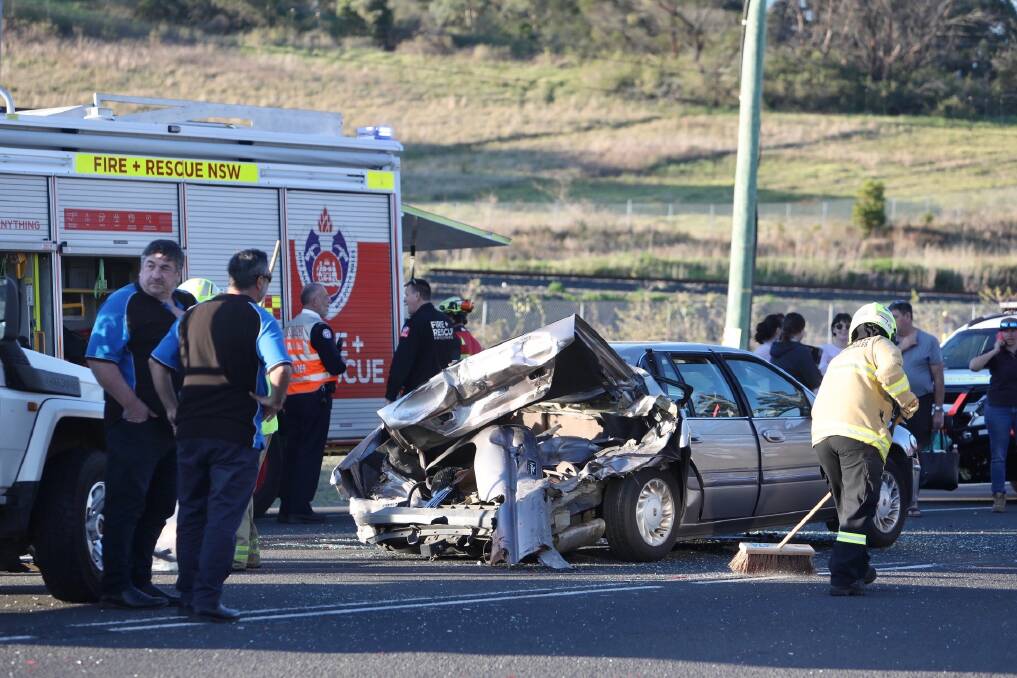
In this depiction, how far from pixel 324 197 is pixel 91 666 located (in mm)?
8103

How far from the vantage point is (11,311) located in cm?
749

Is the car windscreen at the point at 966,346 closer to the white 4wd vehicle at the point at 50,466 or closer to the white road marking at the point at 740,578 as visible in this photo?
the white road marking at the point at 740,578

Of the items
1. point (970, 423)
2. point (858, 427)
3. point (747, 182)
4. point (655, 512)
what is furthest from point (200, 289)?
point (970, 423)

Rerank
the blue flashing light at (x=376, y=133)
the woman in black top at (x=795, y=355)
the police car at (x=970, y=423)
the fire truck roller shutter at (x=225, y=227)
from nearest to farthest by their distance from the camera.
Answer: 1. the fire truck roller shutter at (x=225, y=227)
2. the woman in black top at (x=795, y=355)
3. the blue flashing light at (x=376, y=133)
4. the police car at (x=970, y=423)

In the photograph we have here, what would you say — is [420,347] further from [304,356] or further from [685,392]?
[685,392]

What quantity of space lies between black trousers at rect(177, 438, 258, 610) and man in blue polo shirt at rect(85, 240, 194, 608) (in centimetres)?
32

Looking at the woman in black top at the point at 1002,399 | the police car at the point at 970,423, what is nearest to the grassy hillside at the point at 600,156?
the police car at the point at 970,423

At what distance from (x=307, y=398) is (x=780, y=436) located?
393 cm

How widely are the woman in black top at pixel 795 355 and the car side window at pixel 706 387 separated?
2608 millimetres

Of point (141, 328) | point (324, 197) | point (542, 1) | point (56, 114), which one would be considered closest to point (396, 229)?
point (324, 197)

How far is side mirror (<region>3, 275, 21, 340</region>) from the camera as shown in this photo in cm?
748

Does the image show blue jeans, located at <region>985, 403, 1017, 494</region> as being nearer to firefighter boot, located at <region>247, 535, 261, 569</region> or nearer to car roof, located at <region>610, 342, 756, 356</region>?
car roof, located at <region>610, 342, 756, 356</region>

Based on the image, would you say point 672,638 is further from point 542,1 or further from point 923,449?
point 542,1

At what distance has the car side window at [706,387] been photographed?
11.0 meters
